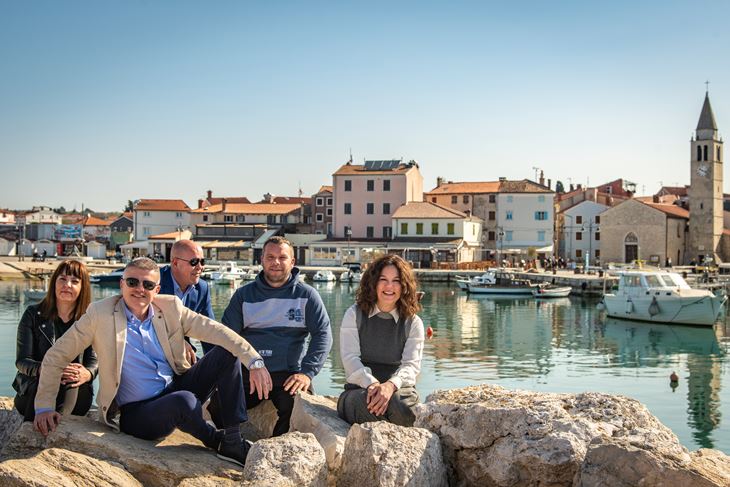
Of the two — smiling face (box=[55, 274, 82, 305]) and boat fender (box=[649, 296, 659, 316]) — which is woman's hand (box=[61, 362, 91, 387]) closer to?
smiling face (box=[55, 274, 82, 305])

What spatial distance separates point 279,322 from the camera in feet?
22.0

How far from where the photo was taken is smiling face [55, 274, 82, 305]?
593cm

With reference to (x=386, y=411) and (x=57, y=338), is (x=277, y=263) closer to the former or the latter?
(x=386, y=411)

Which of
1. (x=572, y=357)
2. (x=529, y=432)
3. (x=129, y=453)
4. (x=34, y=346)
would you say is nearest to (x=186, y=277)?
(x=34, y=346)

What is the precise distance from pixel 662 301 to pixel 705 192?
39.1 meters

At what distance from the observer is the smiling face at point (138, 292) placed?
5422 mm

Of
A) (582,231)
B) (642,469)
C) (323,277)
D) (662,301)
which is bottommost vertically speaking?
(662,301)

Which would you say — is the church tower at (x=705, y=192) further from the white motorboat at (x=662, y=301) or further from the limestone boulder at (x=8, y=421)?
the limestone boulder at (x=8, y=421)

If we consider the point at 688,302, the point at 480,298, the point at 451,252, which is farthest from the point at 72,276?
the point at 451,252

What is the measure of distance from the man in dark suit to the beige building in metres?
66.0

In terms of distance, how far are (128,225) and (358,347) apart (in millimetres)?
94363

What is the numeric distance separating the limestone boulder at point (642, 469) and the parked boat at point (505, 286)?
47.6 m

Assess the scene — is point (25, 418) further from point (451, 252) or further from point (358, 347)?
point (451, 252)

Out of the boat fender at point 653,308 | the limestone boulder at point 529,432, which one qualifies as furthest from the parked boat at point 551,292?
the limestone boulder at point 529,432
